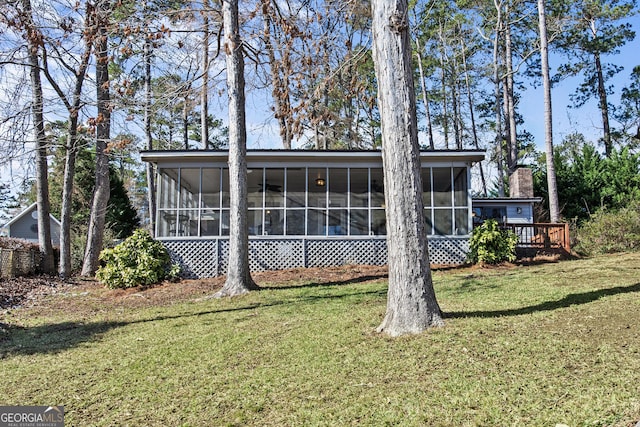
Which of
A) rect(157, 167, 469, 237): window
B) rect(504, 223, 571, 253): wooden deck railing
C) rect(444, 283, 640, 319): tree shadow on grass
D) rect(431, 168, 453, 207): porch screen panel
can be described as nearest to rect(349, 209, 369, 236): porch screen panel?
rect(157, 167, 469, 237): window

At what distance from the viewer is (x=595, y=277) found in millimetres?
7980

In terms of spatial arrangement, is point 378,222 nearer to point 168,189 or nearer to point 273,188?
point 273,188

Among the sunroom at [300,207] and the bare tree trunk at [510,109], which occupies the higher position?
the bare tree trunk at [510,109]

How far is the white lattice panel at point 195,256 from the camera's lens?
39.9 ft

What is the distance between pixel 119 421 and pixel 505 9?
87.0ft

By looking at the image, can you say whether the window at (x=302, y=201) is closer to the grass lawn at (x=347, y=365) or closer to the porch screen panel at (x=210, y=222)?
the porch screen panel at (x=210, y=222)

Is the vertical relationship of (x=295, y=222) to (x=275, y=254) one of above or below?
above

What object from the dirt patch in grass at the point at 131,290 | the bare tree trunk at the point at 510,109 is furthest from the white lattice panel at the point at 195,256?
the bare tree trunk at the point at 510,109

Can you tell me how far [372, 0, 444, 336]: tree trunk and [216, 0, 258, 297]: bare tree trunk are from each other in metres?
4.43

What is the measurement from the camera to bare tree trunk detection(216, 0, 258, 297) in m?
9.04

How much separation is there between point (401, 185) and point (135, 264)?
8197 millimetres

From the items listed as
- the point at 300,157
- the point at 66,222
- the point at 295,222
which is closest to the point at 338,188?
the point at 300,157

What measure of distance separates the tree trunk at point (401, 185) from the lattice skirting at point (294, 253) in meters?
7.42

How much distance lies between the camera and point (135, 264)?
11047 millimetres
